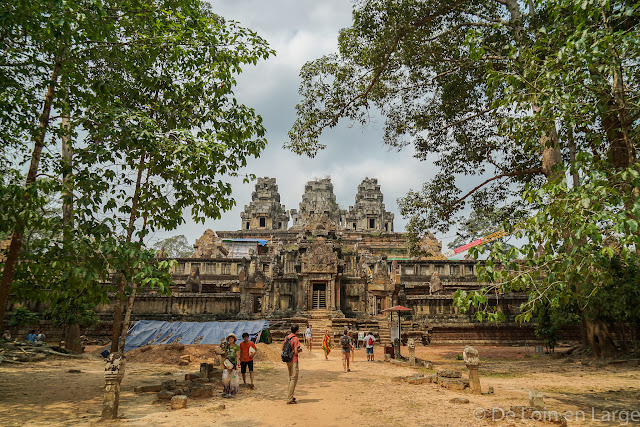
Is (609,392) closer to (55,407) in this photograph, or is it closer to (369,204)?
(55,407)

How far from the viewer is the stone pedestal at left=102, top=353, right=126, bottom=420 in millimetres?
6887

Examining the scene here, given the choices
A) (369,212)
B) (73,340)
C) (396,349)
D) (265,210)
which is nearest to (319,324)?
(396,349)

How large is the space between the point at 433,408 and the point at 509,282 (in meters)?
3.17

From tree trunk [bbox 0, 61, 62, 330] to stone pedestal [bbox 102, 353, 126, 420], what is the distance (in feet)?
7.33

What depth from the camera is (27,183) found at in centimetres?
781

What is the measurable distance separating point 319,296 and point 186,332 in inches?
331

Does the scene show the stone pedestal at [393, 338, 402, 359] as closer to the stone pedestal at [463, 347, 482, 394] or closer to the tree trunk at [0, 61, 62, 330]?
the stone pedestal at [463, 347, 482, 394]

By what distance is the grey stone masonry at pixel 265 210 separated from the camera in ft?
230

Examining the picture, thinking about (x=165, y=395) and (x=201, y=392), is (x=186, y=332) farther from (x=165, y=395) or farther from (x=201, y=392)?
(x=165, y=395)

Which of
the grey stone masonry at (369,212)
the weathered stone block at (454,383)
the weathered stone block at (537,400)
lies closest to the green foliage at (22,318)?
the weathered stone block at (454,383)

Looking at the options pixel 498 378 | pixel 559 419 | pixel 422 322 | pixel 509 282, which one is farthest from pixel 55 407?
pixel 422 322

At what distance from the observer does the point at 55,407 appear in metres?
7.76

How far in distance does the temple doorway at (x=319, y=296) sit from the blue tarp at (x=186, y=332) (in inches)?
182

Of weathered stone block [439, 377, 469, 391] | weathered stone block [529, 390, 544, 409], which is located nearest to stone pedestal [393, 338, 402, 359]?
weathered stone block [439, 377, 469, 391]
